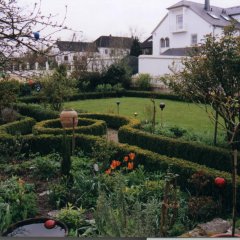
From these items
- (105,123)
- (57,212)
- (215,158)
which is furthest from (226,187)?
(105,123)

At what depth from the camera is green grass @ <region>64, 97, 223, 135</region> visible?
6.06 metres

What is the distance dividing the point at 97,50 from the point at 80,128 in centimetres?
345

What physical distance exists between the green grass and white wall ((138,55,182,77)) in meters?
1.20

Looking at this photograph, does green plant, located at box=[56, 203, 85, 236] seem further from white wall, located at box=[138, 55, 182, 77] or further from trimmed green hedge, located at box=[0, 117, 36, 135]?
trimmed green hedge, located at box=[0, 117, 36, 135]

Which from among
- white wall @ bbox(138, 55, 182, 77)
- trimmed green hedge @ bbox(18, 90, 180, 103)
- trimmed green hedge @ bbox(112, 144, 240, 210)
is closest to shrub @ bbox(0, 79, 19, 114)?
trimmed green hedge @ bbox(18, 90, 180, 103)

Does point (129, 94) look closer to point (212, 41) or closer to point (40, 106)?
point (212, 41)

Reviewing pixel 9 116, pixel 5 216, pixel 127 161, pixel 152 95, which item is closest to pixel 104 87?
pixel 152 95

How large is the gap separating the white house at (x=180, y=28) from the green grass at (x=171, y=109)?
1.38m

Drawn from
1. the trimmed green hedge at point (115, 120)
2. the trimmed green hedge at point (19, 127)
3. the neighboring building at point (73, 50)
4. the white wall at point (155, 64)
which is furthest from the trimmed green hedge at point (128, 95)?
the trimmed green hedge at point (19, 127)

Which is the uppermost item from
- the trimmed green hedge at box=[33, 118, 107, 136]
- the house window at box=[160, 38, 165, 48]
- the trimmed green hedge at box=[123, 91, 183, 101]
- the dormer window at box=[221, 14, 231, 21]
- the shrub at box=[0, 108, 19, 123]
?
the dormer window at box=[221, 14, 231, 21]

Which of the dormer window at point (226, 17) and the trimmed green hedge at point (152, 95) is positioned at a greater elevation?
the dormer window at point (226, 17)

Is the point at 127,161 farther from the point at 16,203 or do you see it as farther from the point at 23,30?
the point at 23,30

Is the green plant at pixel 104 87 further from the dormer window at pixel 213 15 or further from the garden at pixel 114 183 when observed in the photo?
the dormer window at pixel 213 15

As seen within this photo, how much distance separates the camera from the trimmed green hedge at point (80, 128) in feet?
23.6
